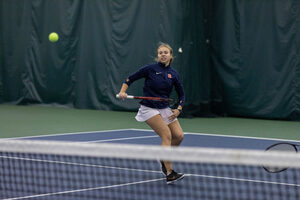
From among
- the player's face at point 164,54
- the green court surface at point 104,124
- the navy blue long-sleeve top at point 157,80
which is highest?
the player's face at point 164,54

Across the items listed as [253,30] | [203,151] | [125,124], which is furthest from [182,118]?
[203,151]

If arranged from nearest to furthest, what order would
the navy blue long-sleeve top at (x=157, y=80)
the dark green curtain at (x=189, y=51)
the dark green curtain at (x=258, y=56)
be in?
the navy blue long-sleeve top at (x=157, y=80)
the dark green curtain at (x=258, y=56)
the dark green curtain at (x=189, y=51)

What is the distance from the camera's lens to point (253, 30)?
12.1 metres

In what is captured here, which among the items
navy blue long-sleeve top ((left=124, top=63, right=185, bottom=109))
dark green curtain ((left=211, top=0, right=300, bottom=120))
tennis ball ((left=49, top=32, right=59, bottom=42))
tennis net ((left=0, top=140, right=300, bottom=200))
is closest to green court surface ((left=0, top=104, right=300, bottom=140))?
dark green curtain ((left=211, top=0, right=300, bottom=120))

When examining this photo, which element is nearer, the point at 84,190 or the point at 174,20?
the point at 84,190

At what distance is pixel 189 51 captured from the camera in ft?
39.5

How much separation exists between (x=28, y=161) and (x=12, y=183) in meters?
1.43

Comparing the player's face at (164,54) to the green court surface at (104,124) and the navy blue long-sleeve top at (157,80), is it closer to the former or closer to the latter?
the navy blue long-sleeve top at (157,80)

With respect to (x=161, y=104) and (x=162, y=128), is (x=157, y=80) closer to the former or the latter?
(x=161, y=104)

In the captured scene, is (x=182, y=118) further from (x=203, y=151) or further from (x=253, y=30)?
(x=203, y=151)

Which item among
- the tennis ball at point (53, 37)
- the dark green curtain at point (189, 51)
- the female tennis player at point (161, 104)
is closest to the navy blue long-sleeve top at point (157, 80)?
the female tennis player at point (161, 104)

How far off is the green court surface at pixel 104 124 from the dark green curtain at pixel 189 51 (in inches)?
18.4

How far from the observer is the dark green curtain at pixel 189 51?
11.8m

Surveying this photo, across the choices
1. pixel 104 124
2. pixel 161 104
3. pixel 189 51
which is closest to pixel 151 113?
pixel 161 104
